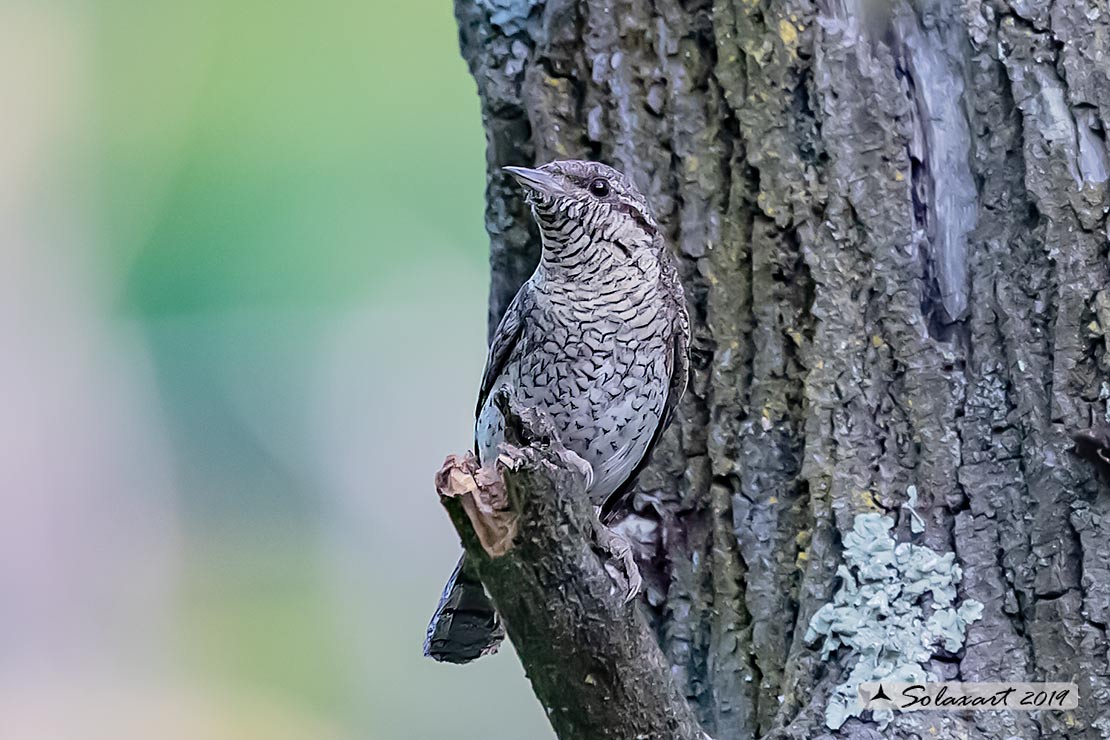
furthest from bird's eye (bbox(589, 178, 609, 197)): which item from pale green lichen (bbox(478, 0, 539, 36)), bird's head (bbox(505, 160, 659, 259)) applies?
pale green lichen (bbox(478, 0, 539, 36))

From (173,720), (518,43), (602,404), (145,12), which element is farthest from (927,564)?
(145,12)

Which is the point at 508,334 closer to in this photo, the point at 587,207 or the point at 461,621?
the point at 587,207

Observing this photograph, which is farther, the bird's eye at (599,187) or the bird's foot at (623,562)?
the bird's eye at (599,187)

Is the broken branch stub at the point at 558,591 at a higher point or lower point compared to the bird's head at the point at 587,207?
lower

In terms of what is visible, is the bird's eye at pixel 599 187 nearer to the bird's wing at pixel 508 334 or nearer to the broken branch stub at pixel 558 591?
the bird's wing at pixel 508 334

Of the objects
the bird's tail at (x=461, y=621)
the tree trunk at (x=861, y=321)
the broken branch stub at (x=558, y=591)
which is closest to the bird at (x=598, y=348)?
the bird's tail at (x=461, y=621)

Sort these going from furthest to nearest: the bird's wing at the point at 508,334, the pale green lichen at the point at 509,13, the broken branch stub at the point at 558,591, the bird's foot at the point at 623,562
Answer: the pale green lichen at the point at 509,13, the bird's wing at the point at 508,334, the bird's foot at the point at 623,562, the broken branch stub at the point at 558,591

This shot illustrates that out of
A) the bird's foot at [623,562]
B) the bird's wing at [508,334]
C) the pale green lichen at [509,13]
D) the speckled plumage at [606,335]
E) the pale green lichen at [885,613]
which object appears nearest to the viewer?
the bird's foot at [623,562]

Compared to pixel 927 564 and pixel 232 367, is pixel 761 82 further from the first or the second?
pixel 232 367
